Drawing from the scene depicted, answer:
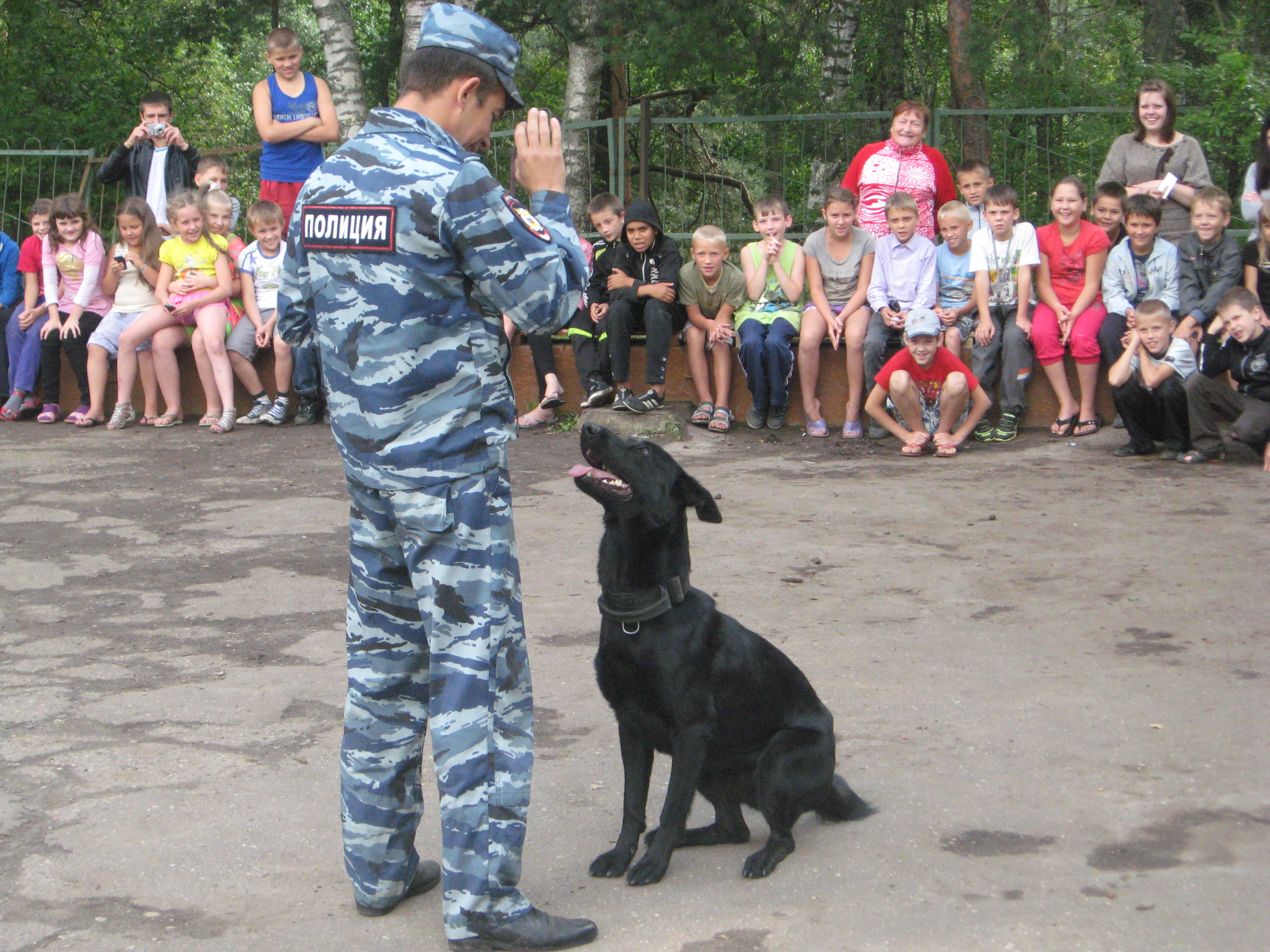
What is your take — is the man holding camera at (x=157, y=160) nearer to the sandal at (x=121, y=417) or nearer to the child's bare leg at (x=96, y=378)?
the child's bare leg at (x=96, y=378)

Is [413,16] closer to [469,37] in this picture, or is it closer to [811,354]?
[811,354]

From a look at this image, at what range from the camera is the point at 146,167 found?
36.4 feet

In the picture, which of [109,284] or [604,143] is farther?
[604,143]

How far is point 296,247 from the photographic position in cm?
299

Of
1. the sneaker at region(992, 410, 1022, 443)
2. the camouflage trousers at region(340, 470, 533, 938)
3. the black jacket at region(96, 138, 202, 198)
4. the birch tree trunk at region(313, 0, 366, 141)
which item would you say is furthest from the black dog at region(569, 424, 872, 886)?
the birch tree trunk at region(313, 0, 366, 141)

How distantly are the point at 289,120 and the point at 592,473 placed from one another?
7.94 m

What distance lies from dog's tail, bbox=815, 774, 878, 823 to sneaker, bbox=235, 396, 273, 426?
7390 mm

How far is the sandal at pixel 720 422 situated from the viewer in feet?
30.7

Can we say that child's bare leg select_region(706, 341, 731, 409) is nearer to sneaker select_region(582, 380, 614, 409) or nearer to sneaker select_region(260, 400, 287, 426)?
sneaker select_region(582, 380, 614, 409)

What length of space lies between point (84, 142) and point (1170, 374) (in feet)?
49.7

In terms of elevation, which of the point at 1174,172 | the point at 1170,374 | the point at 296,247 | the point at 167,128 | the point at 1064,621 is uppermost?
the point at 167,128

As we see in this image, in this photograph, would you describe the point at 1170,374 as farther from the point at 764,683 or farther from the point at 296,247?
the point at 296,247

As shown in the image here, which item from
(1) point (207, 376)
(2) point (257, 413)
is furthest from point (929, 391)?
(1) point (207, 376)

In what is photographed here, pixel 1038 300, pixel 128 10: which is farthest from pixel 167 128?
pixel 128 10
